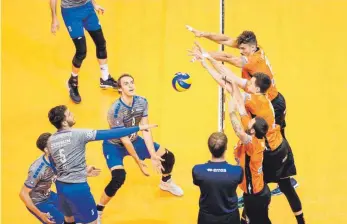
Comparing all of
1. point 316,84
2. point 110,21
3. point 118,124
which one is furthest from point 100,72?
point 316,84

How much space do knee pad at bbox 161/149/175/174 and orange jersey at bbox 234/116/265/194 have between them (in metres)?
1.54

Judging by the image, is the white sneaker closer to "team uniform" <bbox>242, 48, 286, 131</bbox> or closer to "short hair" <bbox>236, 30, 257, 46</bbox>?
"team uniform" <bbox>242, 48, 286, 131</bbox>

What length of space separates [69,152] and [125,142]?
4.12 ft

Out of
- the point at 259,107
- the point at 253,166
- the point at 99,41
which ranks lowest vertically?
the point at 253,166

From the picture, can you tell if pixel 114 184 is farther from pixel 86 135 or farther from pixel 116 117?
pixel 86 135

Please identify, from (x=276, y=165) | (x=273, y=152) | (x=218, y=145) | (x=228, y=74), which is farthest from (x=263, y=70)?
(x=218, y=145)

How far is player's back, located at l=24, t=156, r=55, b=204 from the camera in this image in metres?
7.12

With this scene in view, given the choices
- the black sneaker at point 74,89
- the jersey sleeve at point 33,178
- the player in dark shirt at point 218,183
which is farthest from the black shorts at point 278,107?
the black sneaker at point 74,89

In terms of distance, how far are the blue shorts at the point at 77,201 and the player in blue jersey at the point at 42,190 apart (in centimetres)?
36

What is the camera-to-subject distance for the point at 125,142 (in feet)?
25.5

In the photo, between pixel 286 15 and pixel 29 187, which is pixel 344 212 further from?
pixel 286 15

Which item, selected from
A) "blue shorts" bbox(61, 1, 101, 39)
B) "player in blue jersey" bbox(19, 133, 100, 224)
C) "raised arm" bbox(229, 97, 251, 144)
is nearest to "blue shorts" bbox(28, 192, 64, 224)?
"player in blue jersey" bbox(19, 133, 100, 224)

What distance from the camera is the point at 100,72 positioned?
1073 centimetres

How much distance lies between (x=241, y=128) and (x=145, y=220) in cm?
199
